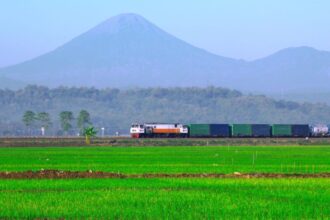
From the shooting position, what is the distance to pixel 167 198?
107 ft

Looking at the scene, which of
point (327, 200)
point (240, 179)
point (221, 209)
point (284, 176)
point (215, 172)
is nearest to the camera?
point (221, 209)

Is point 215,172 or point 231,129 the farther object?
point 231,129

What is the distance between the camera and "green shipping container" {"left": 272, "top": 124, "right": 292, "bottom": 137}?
147 metres

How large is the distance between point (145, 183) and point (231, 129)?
107 m

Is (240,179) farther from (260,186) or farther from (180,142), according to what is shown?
(180,142)

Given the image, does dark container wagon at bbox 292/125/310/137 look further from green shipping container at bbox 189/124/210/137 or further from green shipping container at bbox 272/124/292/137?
green shipping container at bbox 189/124/210/137

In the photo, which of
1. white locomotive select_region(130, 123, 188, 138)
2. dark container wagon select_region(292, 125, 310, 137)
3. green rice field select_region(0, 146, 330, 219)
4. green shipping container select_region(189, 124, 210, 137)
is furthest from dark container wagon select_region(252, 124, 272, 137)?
green rice field select_region(0, 146, 330, 219)

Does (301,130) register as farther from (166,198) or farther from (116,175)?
(166,198)

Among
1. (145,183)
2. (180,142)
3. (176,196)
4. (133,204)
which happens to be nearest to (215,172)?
(145,183)

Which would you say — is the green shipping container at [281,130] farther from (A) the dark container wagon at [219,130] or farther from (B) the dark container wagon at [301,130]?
(A) the dark container wagon at [219,130]

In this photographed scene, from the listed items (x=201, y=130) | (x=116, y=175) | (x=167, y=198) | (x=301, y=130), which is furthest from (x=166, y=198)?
(x=301, y=130)

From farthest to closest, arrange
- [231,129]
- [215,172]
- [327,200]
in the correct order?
[231,129] < [215,172] < [327,200]

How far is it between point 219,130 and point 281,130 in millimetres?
10582

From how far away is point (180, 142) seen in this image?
125 meters
